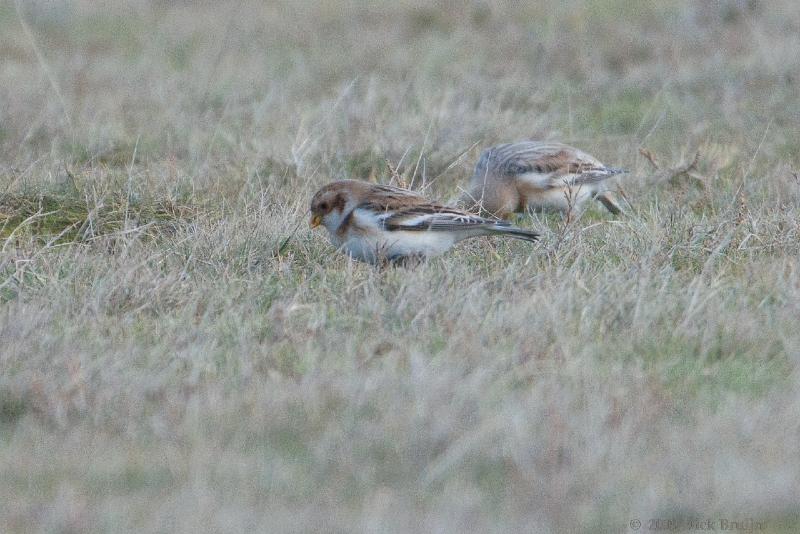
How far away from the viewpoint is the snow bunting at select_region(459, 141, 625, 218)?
6773mm

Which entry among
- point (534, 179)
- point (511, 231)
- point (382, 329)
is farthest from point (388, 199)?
point (534, 179)

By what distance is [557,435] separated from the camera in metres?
3.42

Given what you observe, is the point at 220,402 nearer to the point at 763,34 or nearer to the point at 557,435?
the point at 557,435

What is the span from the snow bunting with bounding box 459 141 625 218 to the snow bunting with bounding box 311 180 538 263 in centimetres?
116

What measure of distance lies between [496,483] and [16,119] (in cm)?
545

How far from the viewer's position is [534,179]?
683 cm

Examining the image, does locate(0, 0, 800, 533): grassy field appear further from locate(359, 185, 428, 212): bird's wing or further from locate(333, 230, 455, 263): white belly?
locate(359, 185, 428, 212): bird's wing

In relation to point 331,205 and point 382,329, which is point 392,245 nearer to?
point 331,205

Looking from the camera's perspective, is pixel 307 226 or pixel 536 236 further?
pixel 307 226

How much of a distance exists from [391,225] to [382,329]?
1.00 m

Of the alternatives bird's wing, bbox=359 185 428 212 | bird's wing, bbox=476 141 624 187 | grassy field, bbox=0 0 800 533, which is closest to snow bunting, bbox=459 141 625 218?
bird's wing, bbox=476 141 624 187

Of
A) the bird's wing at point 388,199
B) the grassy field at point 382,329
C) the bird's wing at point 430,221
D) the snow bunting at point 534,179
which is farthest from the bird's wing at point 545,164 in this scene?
the bird's wing at point 430,221

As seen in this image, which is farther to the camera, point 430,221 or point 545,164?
point 545,164

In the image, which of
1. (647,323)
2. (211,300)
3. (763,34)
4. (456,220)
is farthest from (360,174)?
(763,34)
